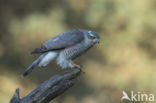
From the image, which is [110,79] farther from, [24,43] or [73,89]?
[24,43]

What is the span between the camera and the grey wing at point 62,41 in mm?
4715

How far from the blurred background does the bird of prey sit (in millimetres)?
4135

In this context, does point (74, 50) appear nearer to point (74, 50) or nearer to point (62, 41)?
point (74, 50)

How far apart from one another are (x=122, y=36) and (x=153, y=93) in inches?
63.1

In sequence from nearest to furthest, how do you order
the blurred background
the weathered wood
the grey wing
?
the weathered wood → the grey wing → the blurred background

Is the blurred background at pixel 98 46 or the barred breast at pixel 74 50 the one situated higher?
the barred breast at pixel 74 50

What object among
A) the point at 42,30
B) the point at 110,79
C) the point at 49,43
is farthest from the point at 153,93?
the point at 49,43

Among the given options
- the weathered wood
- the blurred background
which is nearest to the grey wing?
the weathered wood

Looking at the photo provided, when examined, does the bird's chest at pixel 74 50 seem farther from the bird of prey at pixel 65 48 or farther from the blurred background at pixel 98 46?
the blurred background at pixel 98 46

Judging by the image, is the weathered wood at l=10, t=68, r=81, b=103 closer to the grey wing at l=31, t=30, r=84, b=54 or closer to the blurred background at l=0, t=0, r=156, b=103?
the grey wing at l=31, t=30, r=84, b=54

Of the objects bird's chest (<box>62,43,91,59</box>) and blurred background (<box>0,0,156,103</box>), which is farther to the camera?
blurred background (<box>0,0,156,103</box>)

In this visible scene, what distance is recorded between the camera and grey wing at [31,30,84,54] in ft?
15.5

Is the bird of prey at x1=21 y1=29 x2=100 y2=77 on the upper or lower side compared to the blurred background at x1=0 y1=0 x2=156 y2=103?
upper

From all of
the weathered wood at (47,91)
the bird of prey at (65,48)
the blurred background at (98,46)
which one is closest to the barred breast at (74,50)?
the bird of prey at (65,48)
